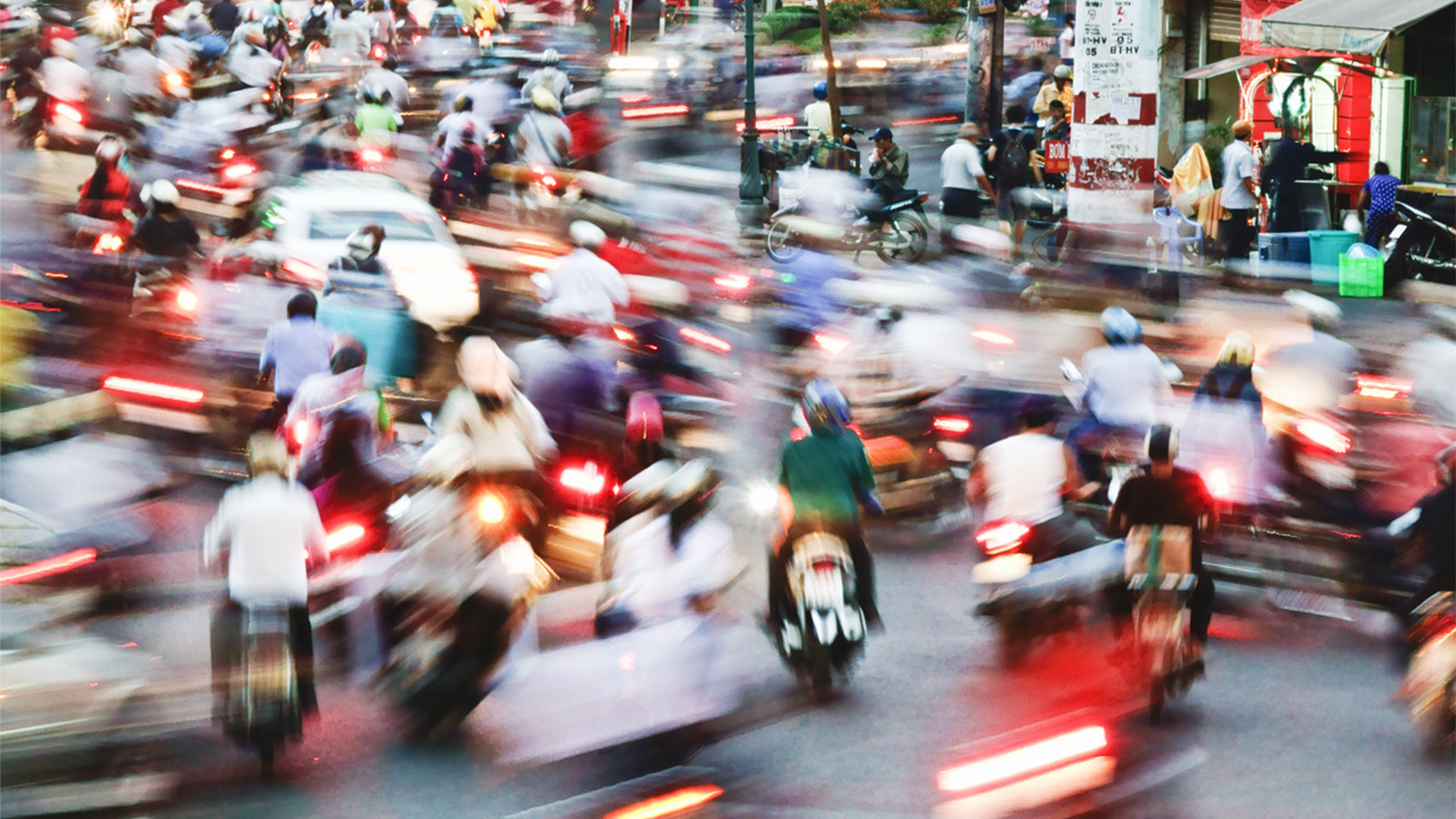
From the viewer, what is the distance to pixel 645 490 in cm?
768

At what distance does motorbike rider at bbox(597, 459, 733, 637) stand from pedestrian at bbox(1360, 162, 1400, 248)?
13.0 m

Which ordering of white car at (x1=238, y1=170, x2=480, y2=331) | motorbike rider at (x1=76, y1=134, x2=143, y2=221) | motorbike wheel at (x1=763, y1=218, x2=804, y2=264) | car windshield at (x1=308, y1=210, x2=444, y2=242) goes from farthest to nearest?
A: motorbike wheel at (x1=763, y1=218, x2=804, y2=264), motorbike rider at (x1=76, y1=134, x2=143, y2=221), car windshield at (x1=308, y1=210, x2=444, y2=242), white car at (x1=238, y1=170, x2=480, y2=331)

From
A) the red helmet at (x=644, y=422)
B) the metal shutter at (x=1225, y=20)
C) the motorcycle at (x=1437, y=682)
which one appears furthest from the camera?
the metal shutter at (x=1225, y=20)

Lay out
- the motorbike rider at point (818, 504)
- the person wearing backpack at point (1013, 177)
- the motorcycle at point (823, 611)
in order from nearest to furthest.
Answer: the motorcycle at point (823, 611) → the motorbike rider at point (818, 504) → the person wearing backpack at point (1013, 177)

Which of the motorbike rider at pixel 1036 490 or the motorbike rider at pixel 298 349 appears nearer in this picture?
the motorbike rider at pixel 1036 490

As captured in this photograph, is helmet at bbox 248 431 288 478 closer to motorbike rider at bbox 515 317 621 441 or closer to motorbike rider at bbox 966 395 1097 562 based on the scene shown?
motorbike rider at bbox 515 317 621 441

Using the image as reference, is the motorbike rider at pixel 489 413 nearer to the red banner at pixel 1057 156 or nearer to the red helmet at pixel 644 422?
the red helmet at pixel 644 422

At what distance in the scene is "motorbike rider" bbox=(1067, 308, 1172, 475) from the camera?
980cm

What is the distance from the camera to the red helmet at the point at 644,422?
30.9 feet

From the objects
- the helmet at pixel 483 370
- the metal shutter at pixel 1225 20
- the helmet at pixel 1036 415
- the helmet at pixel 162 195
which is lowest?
the helmet at pixel 1036 415

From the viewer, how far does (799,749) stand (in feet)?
24.9

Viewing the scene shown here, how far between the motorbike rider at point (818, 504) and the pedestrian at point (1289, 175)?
39.5 feet

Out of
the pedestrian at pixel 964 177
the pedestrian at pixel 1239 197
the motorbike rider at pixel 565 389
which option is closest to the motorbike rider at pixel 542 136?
the pedestrian at pixel 964 177

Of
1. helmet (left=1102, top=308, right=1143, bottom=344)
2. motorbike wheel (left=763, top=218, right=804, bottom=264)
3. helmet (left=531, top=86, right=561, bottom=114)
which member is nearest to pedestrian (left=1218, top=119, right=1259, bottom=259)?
motorbike wheel (left=763, top=218, right=804, bottom=264)
